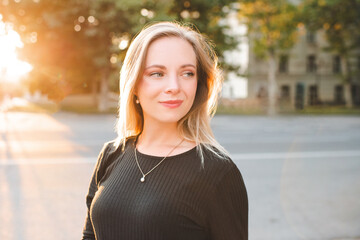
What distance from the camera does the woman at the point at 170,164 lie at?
1521 millimetres

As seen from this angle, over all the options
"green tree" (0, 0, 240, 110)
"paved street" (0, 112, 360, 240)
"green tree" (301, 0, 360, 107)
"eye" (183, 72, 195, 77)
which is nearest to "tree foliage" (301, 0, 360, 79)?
"green tree" (301, 0, 360, 107)

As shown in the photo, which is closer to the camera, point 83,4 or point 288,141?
point 288,141

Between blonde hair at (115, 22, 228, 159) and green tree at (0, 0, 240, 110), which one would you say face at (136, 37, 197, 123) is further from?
green tree at (0, 0, 240, 110)

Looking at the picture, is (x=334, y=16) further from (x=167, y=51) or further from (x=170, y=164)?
(x=170, y=164)

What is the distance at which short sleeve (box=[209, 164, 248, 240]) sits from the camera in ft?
4.94

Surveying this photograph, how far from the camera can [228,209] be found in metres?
1.51

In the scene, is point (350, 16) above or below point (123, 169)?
above

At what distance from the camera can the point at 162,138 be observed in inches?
71.1

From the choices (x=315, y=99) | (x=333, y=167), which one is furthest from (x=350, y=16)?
(x=333, y=167)

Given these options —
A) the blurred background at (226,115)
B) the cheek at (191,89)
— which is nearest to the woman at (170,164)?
the cheek at (191,89)

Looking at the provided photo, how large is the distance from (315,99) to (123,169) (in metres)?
40.5

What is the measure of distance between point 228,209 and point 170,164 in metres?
0.33

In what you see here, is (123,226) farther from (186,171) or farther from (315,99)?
(315,99)

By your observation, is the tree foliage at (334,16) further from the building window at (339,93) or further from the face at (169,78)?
the face at (169,78)
